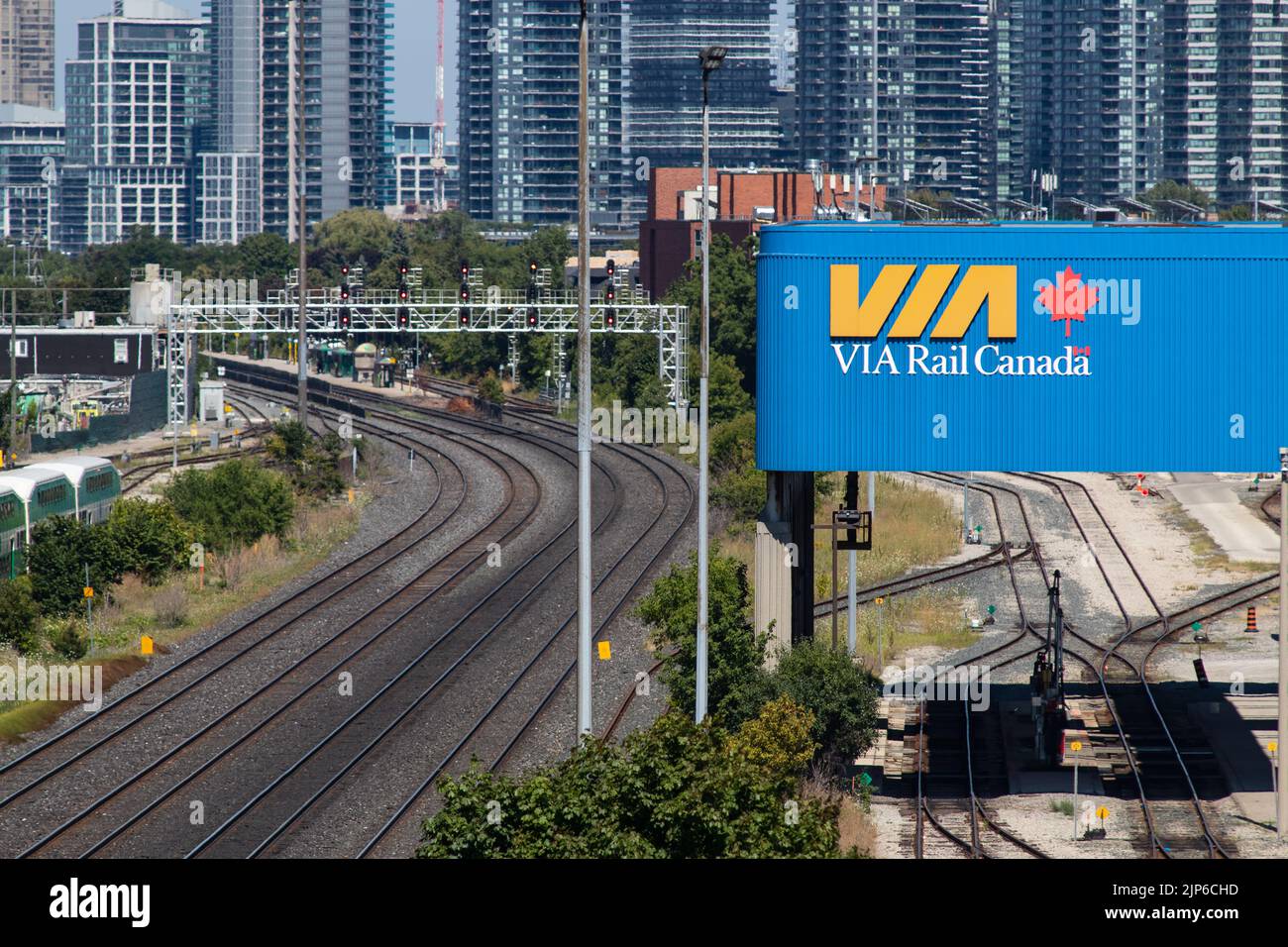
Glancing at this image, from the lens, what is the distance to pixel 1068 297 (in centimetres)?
2298

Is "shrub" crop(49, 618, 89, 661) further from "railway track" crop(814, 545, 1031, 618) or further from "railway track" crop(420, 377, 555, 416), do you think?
"railway track" crop(420, 377, 555, 416)

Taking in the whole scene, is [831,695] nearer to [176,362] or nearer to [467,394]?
[176,362]

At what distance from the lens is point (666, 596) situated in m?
28.9

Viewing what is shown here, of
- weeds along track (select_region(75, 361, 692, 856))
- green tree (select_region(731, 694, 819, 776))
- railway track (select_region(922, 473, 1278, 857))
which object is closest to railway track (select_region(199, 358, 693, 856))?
weeds along track (select_region(75, 361, 692, 856))

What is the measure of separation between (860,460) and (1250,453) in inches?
206

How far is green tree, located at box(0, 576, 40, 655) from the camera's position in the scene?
31844 mm

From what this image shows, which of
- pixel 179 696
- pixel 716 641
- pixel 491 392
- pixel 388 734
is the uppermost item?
pixel 491 392

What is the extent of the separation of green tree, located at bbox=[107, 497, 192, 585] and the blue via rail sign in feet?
65.5

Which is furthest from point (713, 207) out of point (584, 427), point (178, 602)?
point (584, 427)

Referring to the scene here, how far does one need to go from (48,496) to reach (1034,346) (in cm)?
2713

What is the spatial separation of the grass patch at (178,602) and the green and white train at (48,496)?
3.02 metres

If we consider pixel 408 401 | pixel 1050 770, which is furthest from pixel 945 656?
pixel 408 401
